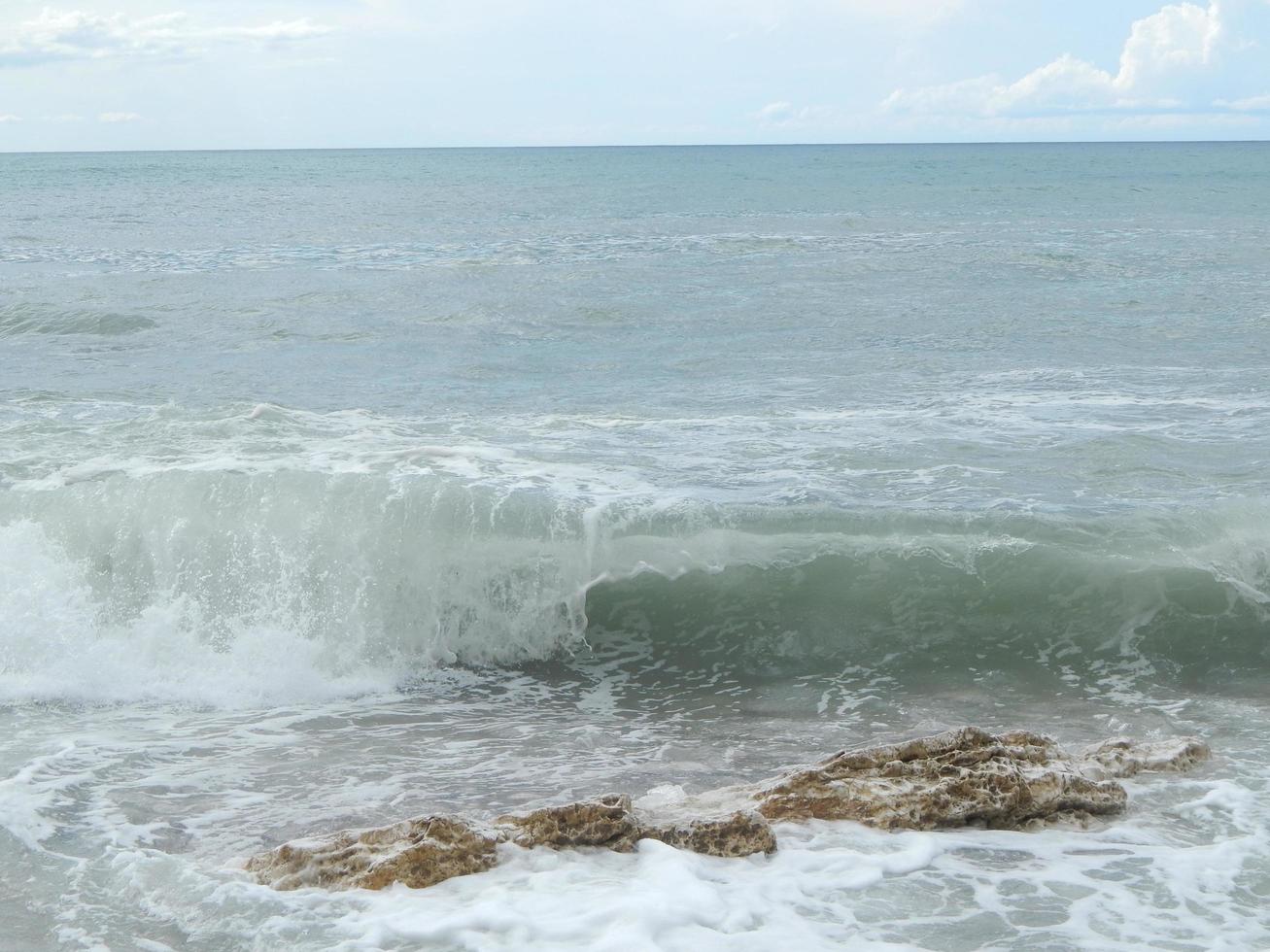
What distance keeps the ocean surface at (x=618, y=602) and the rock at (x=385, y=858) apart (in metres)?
0.09

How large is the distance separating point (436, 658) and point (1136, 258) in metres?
24.4

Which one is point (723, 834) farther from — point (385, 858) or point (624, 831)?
point (385, 858)

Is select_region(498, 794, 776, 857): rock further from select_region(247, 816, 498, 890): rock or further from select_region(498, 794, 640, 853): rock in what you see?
select_region(247, 816, 498, 890): rock

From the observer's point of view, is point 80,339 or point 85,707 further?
point 80,339

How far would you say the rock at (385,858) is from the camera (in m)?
5.23

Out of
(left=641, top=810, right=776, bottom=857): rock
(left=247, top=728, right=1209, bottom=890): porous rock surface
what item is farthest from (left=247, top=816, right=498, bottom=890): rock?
(left=641, top=810, right=776, bottom=857): rock

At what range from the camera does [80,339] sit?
19.6 meters

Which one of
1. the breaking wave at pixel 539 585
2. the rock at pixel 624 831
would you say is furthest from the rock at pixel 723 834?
the breaking wave at pixel 539 585

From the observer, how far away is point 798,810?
591cm

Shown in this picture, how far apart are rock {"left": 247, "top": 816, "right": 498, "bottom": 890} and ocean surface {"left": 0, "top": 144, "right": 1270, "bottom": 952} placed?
9 cm

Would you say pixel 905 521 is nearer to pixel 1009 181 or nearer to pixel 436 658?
pixel 436 658

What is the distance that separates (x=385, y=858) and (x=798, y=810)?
1920 mm

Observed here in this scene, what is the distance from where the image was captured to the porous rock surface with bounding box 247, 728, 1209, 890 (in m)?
5.32

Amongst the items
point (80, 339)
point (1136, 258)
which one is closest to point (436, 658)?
point (80, 339)
